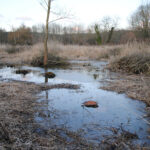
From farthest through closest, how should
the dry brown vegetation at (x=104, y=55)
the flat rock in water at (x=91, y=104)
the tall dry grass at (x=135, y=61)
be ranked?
the dry brown vegetation at (x=104, y=55) < the tall dry grass at (x=135, y=61) < the flat rock in water at (x=91, y=104)

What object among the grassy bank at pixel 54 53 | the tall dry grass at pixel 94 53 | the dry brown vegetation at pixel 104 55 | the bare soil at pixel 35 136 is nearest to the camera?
the bare soil at pixel 35 136

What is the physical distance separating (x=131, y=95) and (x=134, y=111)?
100 cm

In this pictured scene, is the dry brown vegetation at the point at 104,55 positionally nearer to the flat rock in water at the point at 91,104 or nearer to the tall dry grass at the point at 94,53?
the tall dry grass at the point at 94,53

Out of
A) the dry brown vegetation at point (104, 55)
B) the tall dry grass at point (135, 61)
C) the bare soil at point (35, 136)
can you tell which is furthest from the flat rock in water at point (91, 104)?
the tall dry grass at point (135, 61)

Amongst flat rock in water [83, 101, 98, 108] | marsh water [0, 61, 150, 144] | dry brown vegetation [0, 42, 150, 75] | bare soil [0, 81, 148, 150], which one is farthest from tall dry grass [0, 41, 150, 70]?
bare soil [0, 81, 148, 150]

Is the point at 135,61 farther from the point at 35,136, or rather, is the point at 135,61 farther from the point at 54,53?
the point at 35,136

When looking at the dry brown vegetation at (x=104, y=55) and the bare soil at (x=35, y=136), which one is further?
the dry brown vegetation at (x=104, y=55)

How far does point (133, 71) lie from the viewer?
26.7ft

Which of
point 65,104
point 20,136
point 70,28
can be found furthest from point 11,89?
point 70,28

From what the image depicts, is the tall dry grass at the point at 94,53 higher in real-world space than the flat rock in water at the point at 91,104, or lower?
higher

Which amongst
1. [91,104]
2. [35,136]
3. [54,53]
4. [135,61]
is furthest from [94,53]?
[35,136]

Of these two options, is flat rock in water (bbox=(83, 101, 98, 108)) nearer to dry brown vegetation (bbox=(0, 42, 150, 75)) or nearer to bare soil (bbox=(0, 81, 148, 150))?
bare soil (bbox=(0, 81, 148, 150))

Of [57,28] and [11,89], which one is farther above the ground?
[57,28]

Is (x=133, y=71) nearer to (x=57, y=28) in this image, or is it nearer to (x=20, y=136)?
(x=20, y=136)
